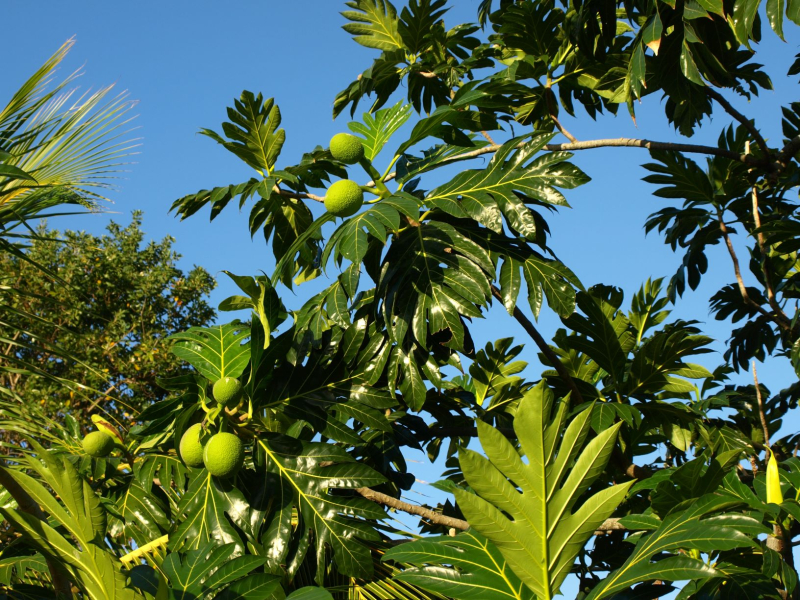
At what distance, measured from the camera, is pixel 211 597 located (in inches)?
47.6

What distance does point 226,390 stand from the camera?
1954 mm

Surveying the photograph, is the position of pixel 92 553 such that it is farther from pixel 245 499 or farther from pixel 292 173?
Answer: pixel 292 173

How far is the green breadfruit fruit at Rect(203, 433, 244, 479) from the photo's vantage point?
1829mm

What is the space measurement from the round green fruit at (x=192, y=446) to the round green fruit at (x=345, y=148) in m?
0.92

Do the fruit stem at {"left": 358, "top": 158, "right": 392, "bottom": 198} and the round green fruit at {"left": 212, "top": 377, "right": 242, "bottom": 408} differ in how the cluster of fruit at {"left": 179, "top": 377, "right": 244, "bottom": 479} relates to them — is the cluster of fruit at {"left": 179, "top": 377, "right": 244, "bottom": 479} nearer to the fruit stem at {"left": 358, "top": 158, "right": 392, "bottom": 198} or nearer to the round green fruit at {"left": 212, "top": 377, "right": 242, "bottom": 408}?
the round green fruit at {"left": 212, "top": 377, "right": 242, "bottom": 408}

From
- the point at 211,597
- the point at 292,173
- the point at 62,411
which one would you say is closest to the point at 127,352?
the point at 62,411

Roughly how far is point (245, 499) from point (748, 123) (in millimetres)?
2381

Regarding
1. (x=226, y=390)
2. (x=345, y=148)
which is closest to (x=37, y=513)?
(x=226, y=390)

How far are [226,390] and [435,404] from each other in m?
1.02

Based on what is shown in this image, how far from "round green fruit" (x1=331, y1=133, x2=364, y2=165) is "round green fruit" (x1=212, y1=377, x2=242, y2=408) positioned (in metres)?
0.78

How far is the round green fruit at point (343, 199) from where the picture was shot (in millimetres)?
2162

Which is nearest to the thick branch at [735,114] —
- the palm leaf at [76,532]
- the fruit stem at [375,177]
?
the fruit stem at [375,177]

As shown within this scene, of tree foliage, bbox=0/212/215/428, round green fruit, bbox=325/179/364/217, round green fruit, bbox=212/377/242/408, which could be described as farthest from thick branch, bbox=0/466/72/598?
tree foliage, bbox=0/212/215/428

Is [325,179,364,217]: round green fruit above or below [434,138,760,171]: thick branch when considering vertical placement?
below
